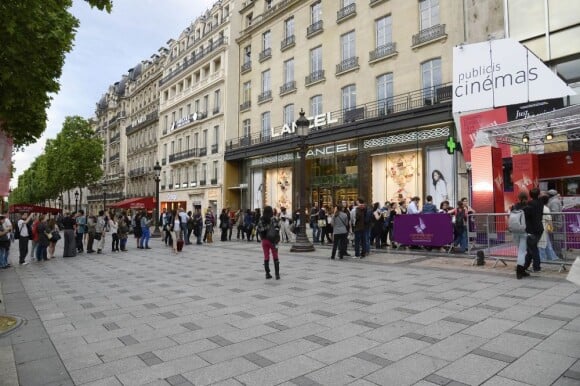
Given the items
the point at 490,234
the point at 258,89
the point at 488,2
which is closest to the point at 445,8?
the point at 488,2

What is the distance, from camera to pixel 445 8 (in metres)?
20.3

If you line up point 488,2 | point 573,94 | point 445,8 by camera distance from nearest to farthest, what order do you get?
point 573,94 < point 488,2 < point 445,8

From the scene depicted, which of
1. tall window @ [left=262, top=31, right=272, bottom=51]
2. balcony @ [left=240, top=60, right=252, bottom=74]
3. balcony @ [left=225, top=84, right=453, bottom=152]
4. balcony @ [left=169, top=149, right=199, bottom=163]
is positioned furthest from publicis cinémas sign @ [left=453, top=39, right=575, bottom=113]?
balcony @ [left=169, top=149, right=199, bottom=163]

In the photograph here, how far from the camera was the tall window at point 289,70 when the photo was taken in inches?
1185

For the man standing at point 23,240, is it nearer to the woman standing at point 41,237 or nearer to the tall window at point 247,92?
the woman standing at point 41,237

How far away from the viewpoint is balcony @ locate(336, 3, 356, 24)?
83.0ft

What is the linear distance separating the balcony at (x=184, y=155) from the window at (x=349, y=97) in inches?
783

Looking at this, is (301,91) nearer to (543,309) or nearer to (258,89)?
(258,89)

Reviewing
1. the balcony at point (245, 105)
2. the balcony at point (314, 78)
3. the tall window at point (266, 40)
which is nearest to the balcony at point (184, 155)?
the balcony at point (245, 105)

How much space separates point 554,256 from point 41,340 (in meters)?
9.97

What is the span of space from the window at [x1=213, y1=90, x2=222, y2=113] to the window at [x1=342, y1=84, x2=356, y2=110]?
15.9 meters

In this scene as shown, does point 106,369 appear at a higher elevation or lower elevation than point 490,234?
lower

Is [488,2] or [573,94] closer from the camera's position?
[573,94]

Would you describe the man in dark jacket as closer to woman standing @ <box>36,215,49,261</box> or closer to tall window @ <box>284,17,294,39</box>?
woman standing @ <box>36,215,49,261</box>
